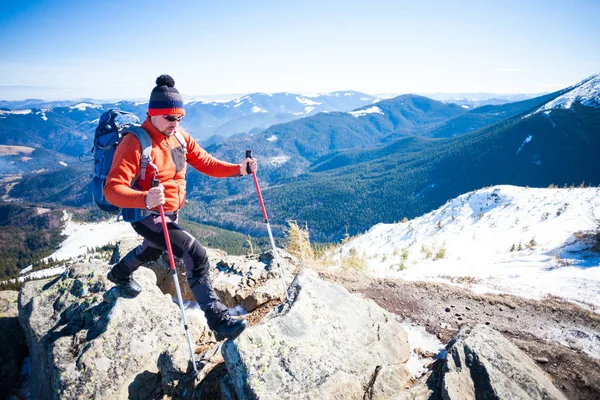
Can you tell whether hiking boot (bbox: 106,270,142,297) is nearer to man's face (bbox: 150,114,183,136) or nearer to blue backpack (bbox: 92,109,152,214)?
blue backpack (bbox: 92,109,152,214)

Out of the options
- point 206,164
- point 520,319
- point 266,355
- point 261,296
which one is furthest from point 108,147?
point 520,319

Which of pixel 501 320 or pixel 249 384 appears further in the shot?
pixel 501 320

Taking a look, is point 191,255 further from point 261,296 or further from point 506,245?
point 506,245

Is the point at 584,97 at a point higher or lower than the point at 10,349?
higher

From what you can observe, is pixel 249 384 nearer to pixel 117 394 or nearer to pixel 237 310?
pixel 117 394

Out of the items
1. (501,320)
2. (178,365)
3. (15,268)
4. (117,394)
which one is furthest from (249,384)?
(15,268)

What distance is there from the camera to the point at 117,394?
4465 millimetres

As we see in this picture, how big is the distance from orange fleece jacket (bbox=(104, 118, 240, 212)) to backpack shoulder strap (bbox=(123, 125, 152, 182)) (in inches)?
2.0

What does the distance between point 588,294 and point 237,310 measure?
8.29 meters

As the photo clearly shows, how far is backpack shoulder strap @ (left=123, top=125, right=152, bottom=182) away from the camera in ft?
13.5

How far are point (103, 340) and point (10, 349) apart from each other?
4.26m

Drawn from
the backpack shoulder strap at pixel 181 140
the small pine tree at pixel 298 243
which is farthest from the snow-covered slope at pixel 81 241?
the backpack shoulder strap at pixel 181 140

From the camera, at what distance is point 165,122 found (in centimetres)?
444

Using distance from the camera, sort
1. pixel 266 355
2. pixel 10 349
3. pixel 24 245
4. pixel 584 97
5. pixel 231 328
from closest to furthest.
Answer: pixel 266 355 → pixel 231 328 → pixel 10 349 → pixel 584 97 → pixel 24 245
